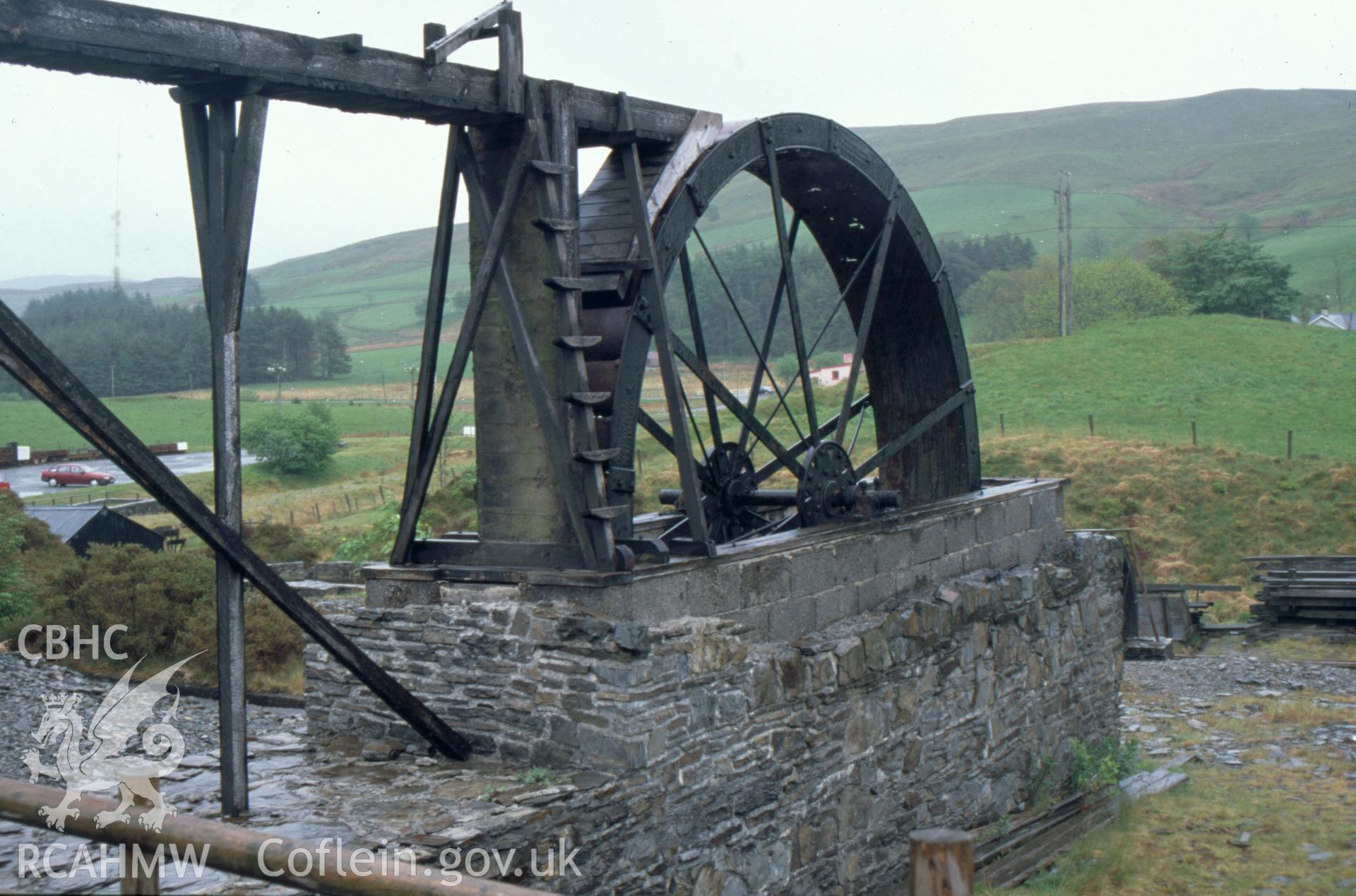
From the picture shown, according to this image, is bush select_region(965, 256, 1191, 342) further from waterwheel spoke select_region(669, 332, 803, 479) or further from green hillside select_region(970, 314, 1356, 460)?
waterwheel spoke select_region(669, 332, 803, 479)

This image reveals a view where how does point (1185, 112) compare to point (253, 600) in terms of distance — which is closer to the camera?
point (253, 600)

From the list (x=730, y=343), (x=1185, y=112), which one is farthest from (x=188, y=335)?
(x=1185, y=112)

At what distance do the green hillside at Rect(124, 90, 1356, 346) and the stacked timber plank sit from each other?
2884 inches

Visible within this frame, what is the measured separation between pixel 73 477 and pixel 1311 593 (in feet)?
108

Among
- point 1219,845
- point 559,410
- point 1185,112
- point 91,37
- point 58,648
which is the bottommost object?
point 1219,845

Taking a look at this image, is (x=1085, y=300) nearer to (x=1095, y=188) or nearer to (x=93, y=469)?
(x=93, y=469)

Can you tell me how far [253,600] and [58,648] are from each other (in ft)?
6.67

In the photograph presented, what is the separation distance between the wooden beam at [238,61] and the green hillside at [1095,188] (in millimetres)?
85179

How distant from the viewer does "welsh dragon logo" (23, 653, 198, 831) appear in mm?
3098

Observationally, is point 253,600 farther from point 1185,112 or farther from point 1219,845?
point 1185,112

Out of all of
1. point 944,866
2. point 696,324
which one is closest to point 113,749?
point 696,324

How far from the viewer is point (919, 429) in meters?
9.24

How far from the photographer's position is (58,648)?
11.9 m

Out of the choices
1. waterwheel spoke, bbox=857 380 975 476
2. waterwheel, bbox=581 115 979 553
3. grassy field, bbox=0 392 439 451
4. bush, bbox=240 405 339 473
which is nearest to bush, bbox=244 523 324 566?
waterwheel, bbox=581 115 979 553
